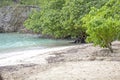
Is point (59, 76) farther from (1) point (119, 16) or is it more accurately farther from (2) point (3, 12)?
(2) point (3, 12)

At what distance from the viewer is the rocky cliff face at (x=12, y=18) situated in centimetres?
6287

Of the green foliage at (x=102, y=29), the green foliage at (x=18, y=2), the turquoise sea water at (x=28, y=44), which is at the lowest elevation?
the turquoise sea water at (x=28, y=44)

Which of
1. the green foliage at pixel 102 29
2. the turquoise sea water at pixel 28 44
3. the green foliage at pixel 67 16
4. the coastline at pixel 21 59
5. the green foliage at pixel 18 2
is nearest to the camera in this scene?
the coastline at pixel 21 59

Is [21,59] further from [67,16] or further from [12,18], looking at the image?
[12,18]

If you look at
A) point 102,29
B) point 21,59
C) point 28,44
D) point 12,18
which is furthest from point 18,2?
point 102,29

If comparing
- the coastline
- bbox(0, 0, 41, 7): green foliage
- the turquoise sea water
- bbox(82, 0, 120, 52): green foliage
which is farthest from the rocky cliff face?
bbox(82, 0, 120, 52): green foliage

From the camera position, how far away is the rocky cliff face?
62.9m

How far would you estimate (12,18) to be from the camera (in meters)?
63.5

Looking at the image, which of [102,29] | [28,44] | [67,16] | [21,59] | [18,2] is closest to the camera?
[102,29]

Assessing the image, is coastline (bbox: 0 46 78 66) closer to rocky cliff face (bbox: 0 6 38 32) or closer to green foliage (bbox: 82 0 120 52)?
green foliage (bbox: 82 0 120 52)

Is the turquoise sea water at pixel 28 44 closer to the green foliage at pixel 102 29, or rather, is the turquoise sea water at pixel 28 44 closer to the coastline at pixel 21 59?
the coastline at pixel 21 59

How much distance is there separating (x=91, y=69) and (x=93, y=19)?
6.06 metres

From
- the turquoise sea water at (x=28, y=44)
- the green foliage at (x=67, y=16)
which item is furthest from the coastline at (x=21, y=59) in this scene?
the green foliage at (x=67, y=16)

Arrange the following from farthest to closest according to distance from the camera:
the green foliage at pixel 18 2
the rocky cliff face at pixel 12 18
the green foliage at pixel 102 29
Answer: the green foliage at pixel 18 2
the rocky cliff face at pixel 12 18
the green foliage at pixel 102 29
